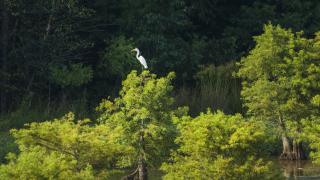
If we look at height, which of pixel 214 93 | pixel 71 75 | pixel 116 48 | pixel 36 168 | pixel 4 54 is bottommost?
pixel 36 168

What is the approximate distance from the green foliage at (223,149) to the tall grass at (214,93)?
12508mm

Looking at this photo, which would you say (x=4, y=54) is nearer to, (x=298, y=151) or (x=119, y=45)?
(x=119, y=45)

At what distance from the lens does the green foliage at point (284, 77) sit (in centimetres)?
2023

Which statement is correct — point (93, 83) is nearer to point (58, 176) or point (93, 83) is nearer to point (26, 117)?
point (26, 117)

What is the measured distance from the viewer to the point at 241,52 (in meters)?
32.8

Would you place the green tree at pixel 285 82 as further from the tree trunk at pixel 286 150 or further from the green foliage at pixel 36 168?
the green foliage at pixel 36 168

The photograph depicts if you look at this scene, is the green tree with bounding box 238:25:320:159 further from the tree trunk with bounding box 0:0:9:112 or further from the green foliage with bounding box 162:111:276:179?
the tree trunk with bounding box 0:0:9:112

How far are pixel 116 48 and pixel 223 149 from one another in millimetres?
16385

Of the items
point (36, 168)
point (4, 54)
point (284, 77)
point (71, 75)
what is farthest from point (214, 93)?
point (36, 168)

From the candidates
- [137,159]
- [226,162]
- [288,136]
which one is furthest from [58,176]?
[288,136]

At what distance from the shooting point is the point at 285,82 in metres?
20.6

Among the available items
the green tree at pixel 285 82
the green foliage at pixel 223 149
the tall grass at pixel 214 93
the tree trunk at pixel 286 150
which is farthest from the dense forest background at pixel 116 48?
the green foliage at pixel 223 149

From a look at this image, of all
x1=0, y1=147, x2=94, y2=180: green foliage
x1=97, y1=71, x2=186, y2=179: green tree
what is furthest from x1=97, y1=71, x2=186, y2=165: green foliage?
x1=0, y1=147, x2=94, y2=180: green foliage

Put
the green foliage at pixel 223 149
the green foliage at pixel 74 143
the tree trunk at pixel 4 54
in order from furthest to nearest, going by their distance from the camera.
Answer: the tree trunk at pixel 4 54
the green foliage at pixel 74 143
the green foliage at pixel 223 149
